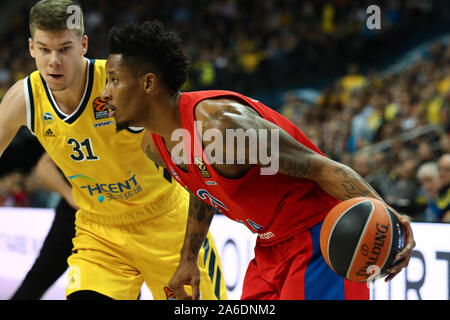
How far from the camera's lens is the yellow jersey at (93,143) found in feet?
11.1

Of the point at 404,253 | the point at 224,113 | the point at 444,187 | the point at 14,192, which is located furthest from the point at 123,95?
the point at 14,192

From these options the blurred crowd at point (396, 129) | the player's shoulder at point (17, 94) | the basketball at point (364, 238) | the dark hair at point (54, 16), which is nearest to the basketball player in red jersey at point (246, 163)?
the basketball at point (364, 238)

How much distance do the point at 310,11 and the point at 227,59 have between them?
93.7 inches

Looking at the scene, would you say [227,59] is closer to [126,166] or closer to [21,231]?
[21,231]

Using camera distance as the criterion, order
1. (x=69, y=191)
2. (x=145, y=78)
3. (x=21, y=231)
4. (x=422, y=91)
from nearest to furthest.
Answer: (x=145, y=78) < (x=69, y=191) < (x=21, y=231) < (x=422, y=91)

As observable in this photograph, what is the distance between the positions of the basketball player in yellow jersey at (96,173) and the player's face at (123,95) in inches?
23.7

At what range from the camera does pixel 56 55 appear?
3.18 m

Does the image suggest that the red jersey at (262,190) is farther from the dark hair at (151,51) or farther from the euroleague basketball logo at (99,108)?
the euroleague basketball logo at (99,108)
